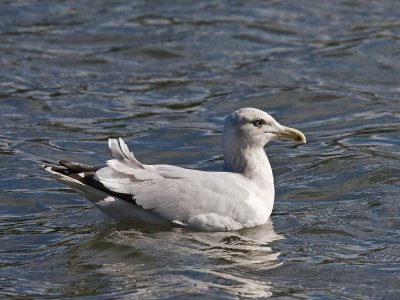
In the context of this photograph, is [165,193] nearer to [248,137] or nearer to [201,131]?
[248,137]

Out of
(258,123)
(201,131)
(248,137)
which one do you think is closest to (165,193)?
(248,137)

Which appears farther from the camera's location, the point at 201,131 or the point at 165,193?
the point at 201,131

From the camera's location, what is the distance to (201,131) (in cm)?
1344

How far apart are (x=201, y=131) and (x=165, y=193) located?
4.02 meters

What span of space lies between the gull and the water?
0.17 m

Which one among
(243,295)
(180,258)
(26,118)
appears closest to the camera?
(243,295)

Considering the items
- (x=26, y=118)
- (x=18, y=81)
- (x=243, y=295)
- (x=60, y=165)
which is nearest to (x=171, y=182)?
(x=60, y=165)

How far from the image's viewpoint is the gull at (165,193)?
30.7 feet

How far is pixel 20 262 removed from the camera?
9109mm

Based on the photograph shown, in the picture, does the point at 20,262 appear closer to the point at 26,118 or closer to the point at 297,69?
the point at 26,118

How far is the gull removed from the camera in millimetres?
9367

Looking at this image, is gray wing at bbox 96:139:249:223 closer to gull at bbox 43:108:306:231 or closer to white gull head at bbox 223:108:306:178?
gull at bbox 43:108:306:231

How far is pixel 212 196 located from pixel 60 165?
4.39ft

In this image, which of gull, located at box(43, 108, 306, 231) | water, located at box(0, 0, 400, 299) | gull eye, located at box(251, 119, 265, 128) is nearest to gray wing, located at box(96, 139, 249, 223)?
gull, located at box(43, 108, 306, 231)
